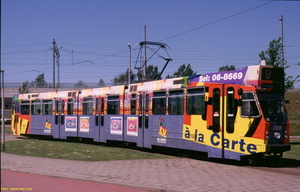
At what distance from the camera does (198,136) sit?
46.1 feet

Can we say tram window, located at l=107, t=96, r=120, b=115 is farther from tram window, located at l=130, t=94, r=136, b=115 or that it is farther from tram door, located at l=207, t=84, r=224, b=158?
tram door, located at l=207, t=84, r=224, b=158

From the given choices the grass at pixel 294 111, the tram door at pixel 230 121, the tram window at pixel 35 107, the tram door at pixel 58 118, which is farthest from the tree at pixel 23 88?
the tram door at pixel 230 121

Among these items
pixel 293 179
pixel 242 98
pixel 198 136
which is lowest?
pixel 293 179

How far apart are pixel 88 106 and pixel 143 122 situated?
18.2 ft

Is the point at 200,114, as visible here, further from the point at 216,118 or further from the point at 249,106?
the point at 249,106

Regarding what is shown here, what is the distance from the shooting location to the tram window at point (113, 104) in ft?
63.5

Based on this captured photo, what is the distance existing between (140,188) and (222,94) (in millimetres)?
5641

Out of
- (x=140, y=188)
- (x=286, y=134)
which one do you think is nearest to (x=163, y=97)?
(x=286, y=134)

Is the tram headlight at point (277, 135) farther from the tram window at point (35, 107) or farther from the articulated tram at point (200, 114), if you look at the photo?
the tram window at point (35, 107)

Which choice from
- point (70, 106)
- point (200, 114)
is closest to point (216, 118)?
point (200, 114)

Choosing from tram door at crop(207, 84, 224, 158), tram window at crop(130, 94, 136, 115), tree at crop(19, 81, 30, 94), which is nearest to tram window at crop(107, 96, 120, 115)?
tram window at crop(130, 94, 136, 115)

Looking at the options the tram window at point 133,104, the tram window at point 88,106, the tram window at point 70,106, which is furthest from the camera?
the tram window at point 70,106

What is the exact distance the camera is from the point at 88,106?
21.7 meters

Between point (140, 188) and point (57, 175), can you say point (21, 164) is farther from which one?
point (140, 188)
